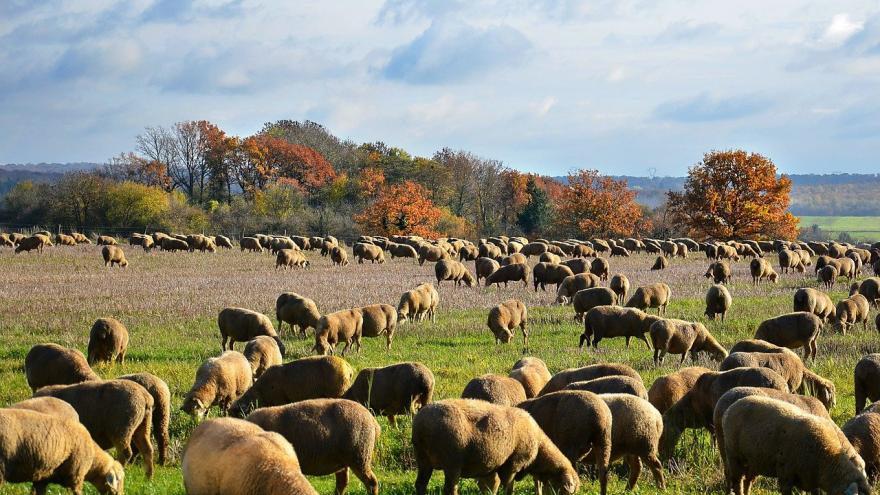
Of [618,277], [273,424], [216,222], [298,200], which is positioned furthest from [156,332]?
[298,200]

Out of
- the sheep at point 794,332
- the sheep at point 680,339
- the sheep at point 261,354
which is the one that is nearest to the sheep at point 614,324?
the sheep at point 680,339

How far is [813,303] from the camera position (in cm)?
2125

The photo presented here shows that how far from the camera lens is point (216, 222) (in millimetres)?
73750

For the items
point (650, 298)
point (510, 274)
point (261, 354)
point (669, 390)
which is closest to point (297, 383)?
point (261, 354)

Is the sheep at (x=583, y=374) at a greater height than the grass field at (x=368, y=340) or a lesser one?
greater

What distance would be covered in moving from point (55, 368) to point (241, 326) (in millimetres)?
5731

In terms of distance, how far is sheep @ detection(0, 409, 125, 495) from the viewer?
7.38 meters

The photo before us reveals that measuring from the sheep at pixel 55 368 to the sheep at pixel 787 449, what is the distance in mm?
8455

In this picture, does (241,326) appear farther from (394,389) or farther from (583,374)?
(583,374)

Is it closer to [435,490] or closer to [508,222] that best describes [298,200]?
[508,222]

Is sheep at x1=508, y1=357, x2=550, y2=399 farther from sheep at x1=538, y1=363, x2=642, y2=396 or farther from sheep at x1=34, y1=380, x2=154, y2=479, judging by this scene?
sheep at x1=34, y1=380, x2=154, y2=479

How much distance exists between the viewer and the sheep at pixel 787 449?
8.03 metres

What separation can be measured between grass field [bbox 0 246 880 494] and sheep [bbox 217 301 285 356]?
0.58 m

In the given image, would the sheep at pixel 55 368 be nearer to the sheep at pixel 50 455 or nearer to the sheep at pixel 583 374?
the sheep at pixel 50 455
